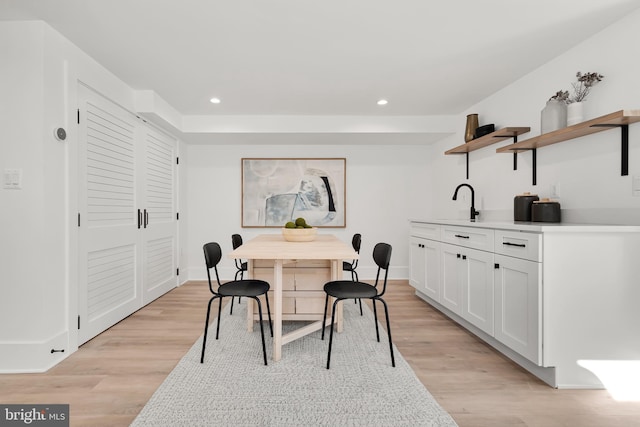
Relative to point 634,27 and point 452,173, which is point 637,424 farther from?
point 452,173

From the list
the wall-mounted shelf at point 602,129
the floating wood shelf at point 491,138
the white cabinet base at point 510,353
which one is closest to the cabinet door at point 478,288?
the white cabinet base at point 510,353

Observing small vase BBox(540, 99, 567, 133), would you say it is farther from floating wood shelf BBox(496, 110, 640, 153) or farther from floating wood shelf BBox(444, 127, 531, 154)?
floating wood shelf BBox(444, 127, 531, 154)

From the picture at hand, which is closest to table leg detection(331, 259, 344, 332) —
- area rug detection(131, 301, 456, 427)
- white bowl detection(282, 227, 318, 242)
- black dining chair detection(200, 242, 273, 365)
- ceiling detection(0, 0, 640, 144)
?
area rug detection(131, 301, 456, 427)

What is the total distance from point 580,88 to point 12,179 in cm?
427

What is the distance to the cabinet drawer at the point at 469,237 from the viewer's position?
244 centimetres

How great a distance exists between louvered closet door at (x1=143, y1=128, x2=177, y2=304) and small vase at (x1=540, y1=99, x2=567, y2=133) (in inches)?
161

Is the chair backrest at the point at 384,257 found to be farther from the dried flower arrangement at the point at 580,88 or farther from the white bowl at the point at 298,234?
the dried flower arrangement at the point at 580,88

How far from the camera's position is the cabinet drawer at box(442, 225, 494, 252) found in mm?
2436

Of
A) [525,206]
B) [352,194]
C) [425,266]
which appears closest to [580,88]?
[525,206]

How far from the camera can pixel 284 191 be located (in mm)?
4801

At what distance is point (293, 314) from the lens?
2771 millimetres

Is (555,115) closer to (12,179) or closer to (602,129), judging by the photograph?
(602,129)

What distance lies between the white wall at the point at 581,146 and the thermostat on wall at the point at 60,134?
369 centimetres

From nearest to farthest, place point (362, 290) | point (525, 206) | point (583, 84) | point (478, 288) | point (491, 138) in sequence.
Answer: point (362, 290) → point (583, 84) → point (478, 288) → point (525, 206) → point (491, 138)
